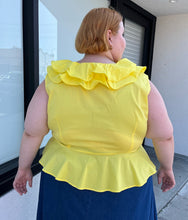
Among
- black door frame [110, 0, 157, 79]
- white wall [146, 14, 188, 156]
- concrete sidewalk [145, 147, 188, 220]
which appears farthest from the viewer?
white wall [146, 14, 188, 156]

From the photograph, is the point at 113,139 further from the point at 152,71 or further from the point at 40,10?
the point at 152,71

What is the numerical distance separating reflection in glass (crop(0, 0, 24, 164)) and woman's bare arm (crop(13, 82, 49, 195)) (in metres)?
0.71

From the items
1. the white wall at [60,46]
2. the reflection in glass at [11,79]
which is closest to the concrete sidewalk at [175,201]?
the white wall at [60,46]

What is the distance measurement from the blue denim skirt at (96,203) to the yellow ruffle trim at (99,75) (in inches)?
20.3

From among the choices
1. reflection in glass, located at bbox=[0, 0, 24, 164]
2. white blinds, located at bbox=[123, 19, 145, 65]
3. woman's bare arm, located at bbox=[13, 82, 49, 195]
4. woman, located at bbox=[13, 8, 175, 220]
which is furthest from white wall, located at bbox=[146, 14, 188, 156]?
woman's bare arm, located at bbox=[13, 82, 49, 195]

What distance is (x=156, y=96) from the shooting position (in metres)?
0.95

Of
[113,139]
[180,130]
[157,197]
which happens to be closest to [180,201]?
[157,197]

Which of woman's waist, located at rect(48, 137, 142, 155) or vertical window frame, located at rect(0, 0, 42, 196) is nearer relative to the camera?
woman's waist, located at rect(48, 137, 142, 155)

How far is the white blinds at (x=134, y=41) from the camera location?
137 inches

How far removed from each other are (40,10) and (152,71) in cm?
279

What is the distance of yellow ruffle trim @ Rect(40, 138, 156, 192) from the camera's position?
979mm

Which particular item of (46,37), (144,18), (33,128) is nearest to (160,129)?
(33,128)

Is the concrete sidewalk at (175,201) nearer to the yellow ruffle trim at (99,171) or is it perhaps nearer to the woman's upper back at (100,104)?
the yellow ruffle trim at (99,171)

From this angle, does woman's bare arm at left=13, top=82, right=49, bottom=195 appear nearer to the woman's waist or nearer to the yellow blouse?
the yellow blouse
